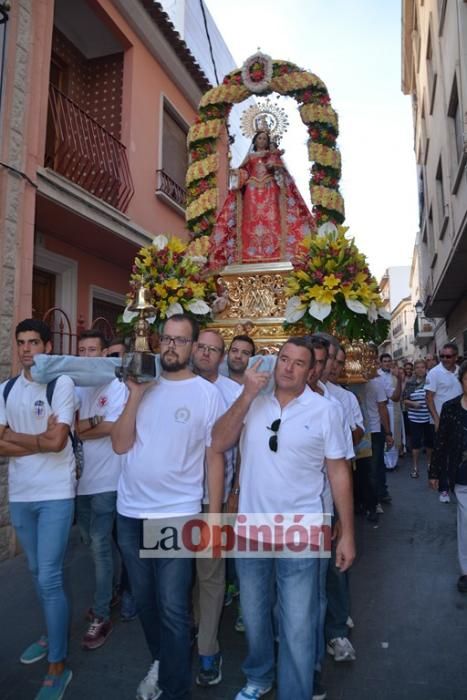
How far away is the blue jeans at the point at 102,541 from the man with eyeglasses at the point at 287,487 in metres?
1.29

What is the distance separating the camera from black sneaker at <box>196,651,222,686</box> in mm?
2920

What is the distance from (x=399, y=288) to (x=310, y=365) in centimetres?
6357

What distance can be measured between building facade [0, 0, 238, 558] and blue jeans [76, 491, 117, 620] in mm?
1768

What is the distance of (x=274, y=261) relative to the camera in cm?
577

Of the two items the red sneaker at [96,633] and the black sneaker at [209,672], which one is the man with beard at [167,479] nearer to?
the black sneaker at [209,672]

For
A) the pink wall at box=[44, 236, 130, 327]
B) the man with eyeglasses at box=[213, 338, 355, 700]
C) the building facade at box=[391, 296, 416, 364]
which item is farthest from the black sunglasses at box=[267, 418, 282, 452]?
the building facade at box=[391, 296, 416, 364]

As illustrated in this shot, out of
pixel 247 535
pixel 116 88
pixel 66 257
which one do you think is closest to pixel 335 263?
pixel 247 535

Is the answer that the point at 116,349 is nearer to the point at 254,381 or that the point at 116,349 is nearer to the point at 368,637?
the point at 254,381

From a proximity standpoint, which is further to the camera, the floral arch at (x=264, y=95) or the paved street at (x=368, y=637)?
the floral arch at (x=264, y=95)

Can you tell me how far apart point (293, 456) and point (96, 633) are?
1999mm

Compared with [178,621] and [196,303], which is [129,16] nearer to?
[196,303]

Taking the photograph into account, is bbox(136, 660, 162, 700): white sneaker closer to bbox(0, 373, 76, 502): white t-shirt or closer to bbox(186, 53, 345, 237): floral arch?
bbox(0, 373, 76, 502): white t-shirt

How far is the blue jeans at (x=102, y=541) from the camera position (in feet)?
11.7

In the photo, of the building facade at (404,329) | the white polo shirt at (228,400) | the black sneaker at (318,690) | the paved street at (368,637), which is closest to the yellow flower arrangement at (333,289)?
the white polo shirt at (228,400)
